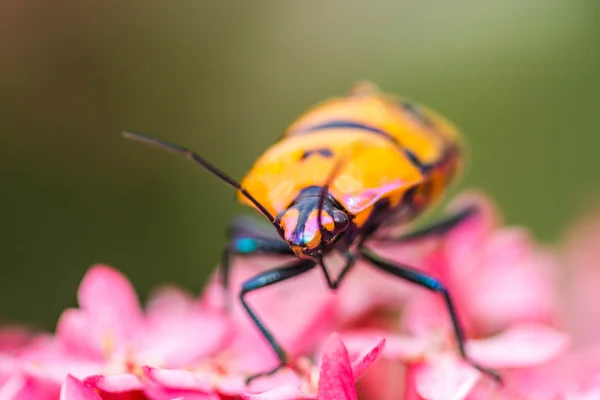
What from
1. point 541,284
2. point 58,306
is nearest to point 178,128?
point 58,306

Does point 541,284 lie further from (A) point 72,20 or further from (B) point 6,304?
(A) point 72,20

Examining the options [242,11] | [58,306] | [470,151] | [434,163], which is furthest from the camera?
[242,11]

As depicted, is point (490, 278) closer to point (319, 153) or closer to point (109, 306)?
point (319, 153)

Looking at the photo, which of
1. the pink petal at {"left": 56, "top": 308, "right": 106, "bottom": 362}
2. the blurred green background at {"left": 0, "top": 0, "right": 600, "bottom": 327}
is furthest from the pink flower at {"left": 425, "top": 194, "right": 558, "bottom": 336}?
the blurred green background at {"left": 0, "top": 0, "right": 600, "bottom": 327}

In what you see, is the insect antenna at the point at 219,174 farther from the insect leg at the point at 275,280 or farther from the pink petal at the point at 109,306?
the pink petal at the point at 109,306

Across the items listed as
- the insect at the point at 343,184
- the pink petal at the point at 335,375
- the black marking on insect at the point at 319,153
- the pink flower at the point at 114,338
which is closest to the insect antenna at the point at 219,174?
the insect at the point at 343,184

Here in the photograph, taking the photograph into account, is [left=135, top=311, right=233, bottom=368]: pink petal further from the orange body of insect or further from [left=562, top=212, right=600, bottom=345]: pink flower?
[left=562, top=212, right=600, bottom=345]: pink flower
